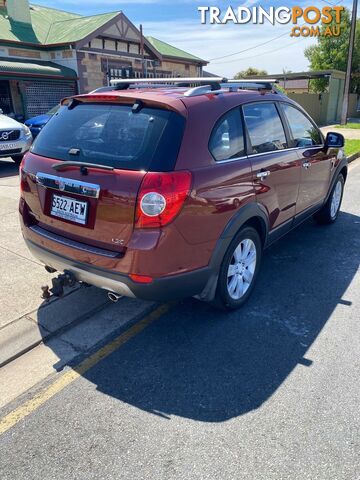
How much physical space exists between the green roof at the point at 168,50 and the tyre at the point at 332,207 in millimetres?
24562

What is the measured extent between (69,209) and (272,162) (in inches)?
72.6

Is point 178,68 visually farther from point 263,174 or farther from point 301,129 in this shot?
point 263,174

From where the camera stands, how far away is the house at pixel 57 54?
1912 cm

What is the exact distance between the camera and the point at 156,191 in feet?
8.18

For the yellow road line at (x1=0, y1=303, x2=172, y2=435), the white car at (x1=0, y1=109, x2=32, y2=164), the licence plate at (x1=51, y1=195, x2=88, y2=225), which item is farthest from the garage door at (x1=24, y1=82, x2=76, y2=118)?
the yellow road line at (x1=0, y1=303, x2=172, y2=435)

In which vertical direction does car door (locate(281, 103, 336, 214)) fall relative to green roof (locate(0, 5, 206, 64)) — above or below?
below

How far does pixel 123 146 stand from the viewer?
2.72m

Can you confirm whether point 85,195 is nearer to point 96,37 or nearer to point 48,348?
Result: point 48,348

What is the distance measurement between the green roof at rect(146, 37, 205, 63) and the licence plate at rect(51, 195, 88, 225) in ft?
88.7

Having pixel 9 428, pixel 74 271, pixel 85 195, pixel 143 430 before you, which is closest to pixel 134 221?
pixel 85 195

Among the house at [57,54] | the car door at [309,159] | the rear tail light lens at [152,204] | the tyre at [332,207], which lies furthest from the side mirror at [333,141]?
the house at [57,54]

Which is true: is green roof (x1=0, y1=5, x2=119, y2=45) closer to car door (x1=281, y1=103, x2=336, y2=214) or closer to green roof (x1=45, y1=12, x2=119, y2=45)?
green roof (x1=45, y1=12, x2=119, y2=45)

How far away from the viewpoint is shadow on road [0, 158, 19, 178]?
917 centimetres

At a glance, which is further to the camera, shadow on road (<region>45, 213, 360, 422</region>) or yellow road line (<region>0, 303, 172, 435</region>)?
shadow on road (<region>45, 213, 360, 422</region>)
